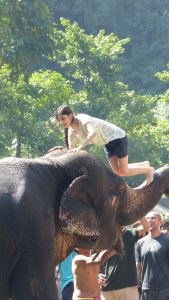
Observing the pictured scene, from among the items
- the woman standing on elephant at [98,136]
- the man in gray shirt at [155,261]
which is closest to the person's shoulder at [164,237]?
the man in gray shirt at [155,261]

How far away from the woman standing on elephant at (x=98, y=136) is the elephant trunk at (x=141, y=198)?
1.30ft

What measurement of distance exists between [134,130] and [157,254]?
815 inches

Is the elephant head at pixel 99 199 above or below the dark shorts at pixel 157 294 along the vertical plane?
above

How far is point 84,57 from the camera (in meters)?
31.8

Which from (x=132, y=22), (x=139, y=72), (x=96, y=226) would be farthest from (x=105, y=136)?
(x=132, y=22)

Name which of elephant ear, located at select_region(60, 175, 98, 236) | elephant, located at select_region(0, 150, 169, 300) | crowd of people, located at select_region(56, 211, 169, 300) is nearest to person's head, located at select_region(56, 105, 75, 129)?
elephant, located at select_region(0, 150, 169, 300)

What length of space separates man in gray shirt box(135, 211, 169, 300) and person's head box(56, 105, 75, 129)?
9.34 ft

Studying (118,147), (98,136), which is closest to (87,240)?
(98,136)

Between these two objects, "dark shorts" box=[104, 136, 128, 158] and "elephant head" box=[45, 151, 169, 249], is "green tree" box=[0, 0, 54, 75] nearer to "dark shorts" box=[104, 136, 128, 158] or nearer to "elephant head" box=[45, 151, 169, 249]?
"dark shorts" box=[104, 136, 128, 158]

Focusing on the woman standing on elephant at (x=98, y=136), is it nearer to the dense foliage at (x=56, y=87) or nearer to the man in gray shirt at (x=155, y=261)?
the man in gray shirt at (x=155, y=261)

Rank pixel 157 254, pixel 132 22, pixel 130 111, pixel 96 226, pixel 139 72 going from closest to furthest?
pixel 96 226, pixel 157 254, pixel 130 111, pixel 139 72, pixel 132 22

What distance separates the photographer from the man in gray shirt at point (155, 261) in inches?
449

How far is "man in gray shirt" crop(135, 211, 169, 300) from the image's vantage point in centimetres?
1141

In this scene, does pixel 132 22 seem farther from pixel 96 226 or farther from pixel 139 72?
pixel 96 226
